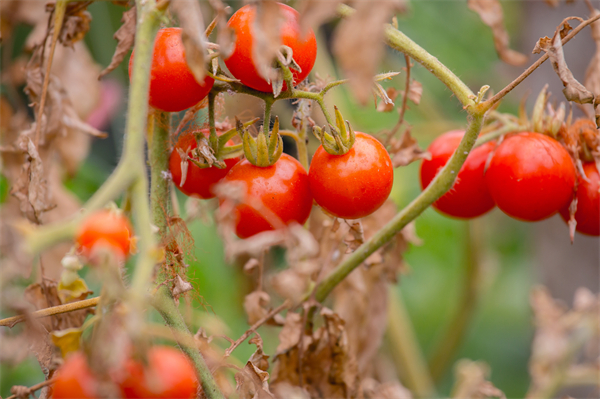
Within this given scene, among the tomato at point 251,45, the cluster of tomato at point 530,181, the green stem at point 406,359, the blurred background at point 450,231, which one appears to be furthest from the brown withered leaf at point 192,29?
the green stem at point 406,359

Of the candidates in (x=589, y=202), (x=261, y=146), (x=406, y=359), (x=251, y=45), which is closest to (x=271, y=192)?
(x=261, y=146)

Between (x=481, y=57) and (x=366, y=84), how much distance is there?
2053 mm

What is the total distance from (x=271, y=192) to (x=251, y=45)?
15 centimetres

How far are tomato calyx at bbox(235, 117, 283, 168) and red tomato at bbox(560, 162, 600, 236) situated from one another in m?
0.43

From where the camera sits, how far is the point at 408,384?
55.2 inches

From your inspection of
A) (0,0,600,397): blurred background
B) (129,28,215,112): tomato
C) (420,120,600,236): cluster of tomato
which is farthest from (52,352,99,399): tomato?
(0,0,600,397): blurred background

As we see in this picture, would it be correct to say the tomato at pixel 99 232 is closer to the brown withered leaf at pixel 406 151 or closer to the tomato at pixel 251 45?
the tomato at pixel 251 45

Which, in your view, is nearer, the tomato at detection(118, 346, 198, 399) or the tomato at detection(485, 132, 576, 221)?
the tomato at detection(118, 346, 198, 399)

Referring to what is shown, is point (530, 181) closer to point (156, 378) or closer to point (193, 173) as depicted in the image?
point (193, 173)

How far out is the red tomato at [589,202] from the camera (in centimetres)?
72

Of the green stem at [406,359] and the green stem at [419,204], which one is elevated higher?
the green stem at [419,204]

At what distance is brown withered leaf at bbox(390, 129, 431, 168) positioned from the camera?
78 cm

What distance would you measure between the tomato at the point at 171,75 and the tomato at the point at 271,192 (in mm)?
99

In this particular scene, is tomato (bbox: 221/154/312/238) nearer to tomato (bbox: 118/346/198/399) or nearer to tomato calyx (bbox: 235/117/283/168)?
tomato calyx (bbox: 235/117/283/168)
